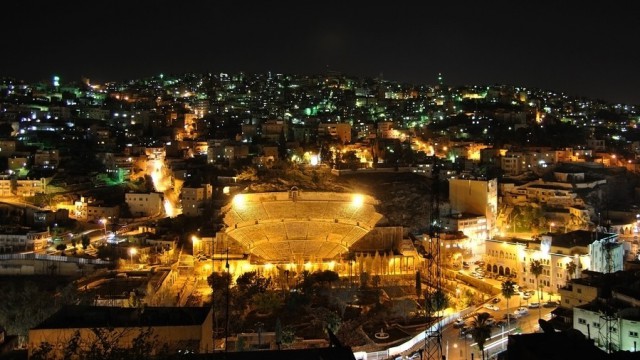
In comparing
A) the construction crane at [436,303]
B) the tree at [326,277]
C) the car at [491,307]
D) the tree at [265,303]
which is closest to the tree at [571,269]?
the car at [491,307]

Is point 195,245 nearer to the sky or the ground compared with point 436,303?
nearer to the sky

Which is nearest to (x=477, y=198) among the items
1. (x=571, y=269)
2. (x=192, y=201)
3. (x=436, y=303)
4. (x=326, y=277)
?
(x=571, y=269)

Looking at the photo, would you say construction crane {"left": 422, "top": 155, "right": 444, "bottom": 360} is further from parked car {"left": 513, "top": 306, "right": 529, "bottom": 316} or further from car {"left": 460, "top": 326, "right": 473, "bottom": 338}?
parked car {"left": 513, "top": 306, "right": 529, "bottom": 316}

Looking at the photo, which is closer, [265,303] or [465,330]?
[465,330]

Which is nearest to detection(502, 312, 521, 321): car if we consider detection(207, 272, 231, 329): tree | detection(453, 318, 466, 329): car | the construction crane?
detection(453, 318, 466, 329): car

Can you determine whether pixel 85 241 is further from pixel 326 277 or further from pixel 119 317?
pixel 119 317

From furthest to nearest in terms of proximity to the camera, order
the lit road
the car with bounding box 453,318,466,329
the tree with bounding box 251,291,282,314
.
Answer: the tree with bounding box 251,291,282,314 → the car with bounding box 453,318,466,329 → the lit road

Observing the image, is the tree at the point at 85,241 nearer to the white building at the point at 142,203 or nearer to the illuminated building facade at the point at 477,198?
the white building at the point at 142,203

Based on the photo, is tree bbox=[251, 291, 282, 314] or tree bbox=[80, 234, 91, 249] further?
tree bbox=[80, 234, 91, 249]
